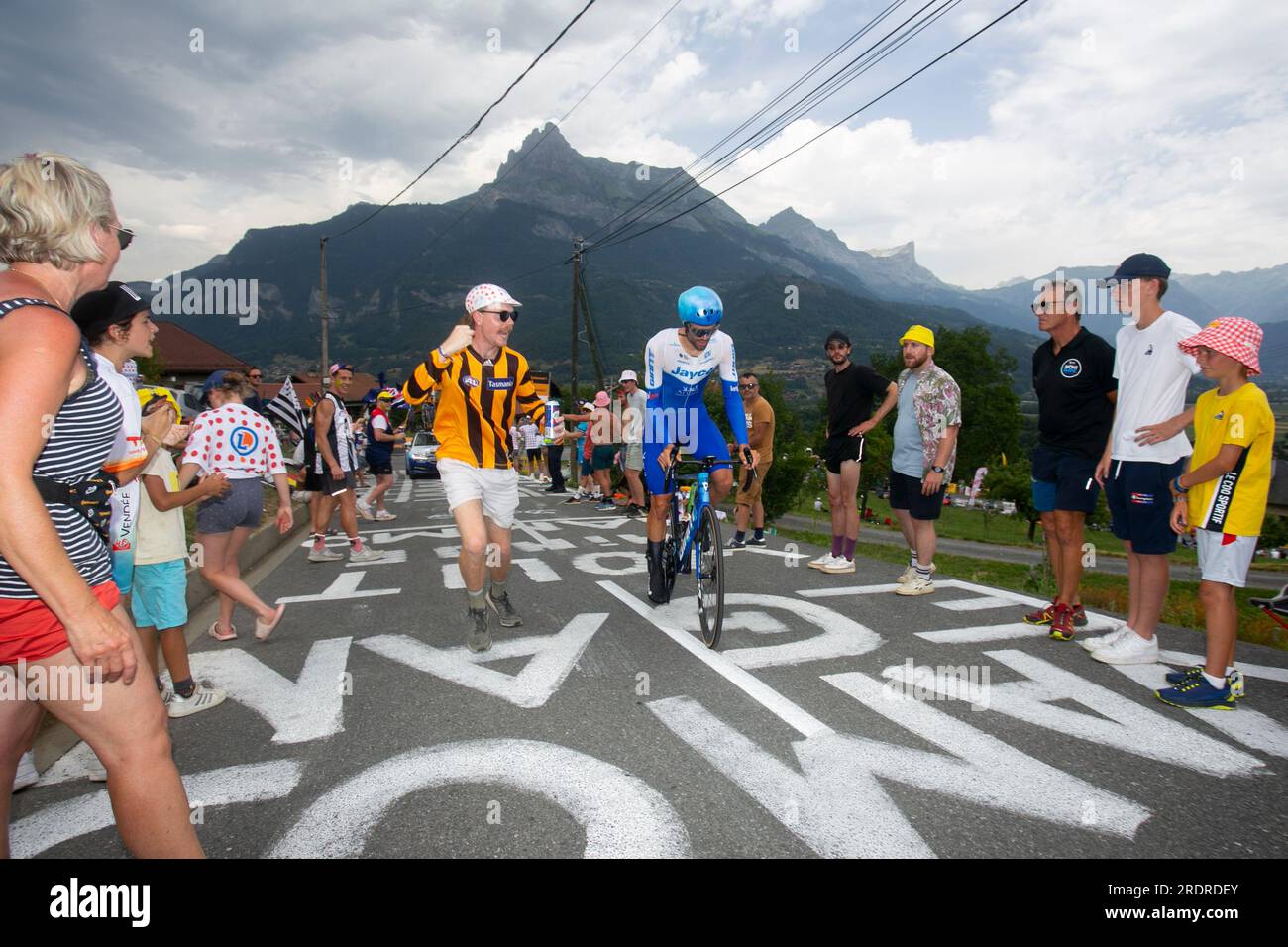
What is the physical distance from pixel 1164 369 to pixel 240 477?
6.48 meters

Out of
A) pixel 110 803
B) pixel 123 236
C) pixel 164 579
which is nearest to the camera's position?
pixel 123 236

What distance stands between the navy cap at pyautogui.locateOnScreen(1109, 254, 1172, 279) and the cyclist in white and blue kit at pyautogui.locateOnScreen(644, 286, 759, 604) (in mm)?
2654

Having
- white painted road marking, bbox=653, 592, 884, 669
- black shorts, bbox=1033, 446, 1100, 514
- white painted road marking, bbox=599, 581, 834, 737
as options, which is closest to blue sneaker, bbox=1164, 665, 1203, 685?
black shorts, bbox=1033, 446, 1100, 514

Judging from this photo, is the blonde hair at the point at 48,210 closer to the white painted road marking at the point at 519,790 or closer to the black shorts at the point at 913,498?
the white painted road marking at the point at 519,790

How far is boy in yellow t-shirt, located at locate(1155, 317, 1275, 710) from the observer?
12.3 feet

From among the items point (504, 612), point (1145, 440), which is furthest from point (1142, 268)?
point (504, 612)

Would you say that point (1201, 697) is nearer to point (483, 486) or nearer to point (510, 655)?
point (510, 655)

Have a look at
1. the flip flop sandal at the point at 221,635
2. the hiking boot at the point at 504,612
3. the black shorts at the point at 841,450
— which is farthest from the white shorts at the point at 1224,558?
the flip flop sandal at the point at 221,635

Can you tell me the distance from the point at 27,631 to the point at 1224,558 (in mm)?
5071

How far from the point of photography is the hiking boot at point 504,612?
5781 mm

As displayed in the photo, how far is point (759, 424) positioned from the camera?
9453 mm

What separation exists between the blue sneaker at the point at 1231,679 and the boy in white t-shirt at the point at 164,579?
5.64 metres

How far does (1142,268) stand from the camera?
15.0ft

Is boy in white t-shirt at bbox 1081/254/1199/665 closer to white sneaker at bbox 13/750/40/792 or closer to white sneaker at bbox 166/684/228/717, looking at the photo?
white sneaker at bbox 166/684/228/717
